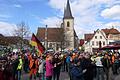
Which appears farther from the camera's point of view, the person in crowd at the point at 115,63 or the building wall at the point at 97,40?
the building wall at the point at 97,40

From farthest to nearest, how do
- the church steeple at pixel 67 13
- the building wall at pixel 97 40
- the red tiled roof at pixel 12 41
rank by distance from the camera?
the church steeple at pixel 67 13 < the building wall at pixel 97 40 < the red tiled roof at pixel 12 41

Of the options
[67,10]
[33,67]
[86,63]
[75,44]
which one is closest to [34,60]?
[33,67]

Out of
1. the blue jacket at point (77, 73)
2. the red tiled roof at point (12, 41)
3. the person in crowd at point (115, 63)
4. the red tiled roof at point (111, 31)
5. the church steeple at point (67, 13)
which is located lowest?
the person in crowd at point (115, 63)

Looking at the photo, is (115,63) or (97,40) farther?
(97,40)

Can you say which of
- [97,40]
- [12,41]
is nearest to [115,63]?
[12,41]

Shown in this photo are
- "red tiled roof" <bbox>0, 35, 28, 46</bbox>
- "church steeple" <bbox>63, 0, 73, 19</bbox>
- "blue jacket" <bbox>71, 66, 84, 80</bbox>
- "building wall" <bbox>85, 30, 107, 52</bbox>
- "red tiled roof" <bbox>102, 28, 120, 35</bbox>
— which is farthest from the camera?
"church steeple" <bbox>63, 0, 73, 19</bbox>

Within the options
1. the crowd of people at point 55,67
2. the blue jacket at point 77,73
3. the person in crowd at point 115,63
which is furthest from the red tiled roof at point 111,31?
the blue jacket at point 77,73

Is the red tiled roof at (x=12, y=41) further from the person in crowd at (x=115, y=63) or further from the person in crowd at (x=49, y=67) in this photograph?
the person in crowd at (x=49, y=67)

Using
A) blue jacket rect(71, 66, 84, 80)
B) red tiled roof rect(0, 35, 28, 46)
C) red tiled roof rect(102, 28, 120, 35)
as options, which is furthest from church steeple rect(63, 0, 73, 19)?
blue jacket rect(71, 66, 84, 80)

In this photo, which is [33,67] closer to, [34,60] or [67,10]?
[34,60]

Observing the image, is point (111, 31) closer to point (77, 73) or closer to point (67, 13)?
point (67, 13)

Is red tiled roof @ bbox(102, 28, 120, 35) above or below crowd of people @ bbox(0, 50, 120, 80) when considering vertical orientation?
above

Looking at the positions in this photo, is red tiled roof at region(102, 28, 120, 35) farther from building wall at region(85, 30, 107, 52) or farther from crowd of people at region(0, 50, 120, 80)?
crowd of people at region(0, 50, 120, 80)

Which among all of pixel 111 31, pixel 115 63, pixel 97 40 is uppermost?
pixel 111 31
